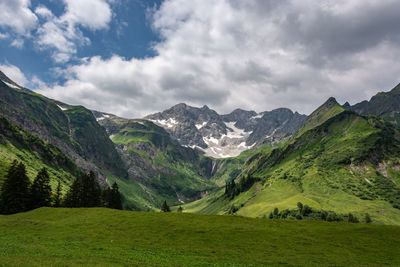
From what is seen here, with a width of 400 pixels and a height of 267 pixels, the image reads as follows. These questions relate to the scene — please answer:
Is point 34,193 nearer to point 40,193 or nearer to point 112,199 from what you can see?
point 40,193

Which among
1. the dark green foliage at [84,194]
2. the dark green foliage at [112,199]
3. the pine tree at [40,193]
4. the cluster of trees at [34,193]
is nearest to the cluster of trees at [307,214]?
the dark green foliage at [112,199]

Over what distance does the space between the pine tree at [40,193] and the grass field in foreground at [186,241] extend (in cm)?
1670

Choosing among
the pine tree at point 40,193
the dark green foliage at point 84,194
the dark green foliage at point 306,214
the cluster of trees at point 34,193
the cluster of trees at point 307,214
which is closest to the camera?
the cluster of trees at point 34,193

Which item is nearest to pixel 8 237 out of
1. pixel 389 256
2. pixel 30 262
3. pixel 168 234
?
pixel 30 262

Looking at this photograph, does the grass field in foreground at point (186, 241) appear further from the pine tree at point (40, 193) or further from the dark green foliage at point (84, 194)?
the dark green foliage at point (84, 194)

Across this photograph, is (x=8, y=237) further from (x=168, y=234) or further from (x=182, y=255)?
(x=182, y=255)

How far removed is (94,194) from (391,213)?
8062 inches

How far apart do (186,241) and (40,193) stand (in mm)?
62527

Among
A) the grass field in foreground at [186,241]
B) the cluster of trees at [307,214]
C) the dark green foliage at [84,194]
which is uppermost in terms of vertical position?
the dark green foliage at [84,194]

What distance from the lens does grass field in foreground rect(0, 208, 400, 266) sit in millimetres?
34938

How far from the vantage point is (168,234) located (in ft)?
168

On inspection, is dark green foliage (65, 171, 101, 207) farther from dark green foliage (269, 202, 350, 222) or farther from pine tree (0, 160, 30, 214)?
dark green foliage (269, 202, 350, 222)

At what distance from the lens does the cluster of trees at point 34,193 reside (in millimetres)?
76938

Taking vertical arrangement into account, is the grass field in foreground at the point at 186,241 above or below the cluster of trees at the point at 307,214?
above
